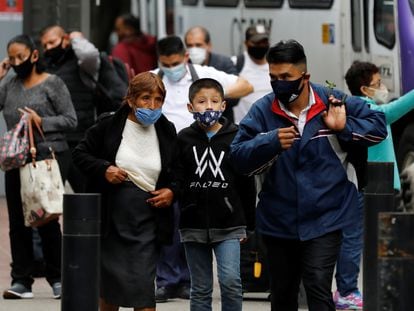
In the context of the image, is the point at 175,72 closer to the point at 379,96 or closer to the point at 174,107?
the point at 174,107

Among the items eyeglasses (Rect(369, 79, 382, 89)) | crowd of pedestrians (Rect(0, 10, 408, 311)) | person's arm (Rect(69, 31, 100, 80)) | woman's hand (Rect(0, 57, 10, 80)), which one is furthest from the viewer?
person's arm (Rect(69, 31, 100, 80))

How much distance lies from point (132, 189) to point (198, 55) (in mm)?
4983

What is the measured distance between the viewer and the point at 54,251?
10.9m

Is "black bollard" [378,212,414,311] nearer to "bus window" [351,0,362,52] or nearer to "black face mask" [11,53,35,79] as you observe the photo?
"black face mask" [11,53,35,79]

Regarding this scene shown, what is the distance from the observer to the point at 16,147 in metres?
10.5

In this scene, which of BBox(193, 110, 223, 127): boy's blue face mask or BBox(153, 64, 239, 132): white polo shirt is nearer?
BBox(193, 110, 223, 127): boy's blue face mask

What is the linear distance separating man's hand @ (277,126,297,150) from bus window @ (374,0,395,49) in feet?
25.8

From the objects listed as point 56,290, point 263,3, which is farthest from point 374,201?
point 263,3

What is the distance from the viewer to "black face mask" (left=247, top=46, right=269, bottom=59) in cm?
1402

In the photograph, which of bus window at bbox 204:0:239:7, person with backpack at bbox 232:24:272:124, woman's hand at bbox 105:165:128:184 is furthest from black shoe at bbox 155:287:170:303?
bus window at bbox 204:0:239:7

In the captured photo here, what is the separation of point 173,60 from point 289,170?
322 centimetres

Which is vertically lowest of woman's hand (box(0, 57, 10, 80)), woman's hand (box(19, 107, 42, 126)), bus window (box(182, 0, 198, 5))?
woman's hand (box(19, 107, 42, 126))

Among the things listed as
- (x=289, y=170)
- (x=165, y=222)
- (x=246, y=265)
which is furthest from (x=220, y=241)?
(x=246, y=265)

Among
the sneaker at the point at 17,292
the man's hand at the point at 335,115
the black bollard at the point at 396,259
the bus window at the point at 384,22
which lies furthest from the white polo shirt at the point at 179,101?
the bus window at the point at 384,22
